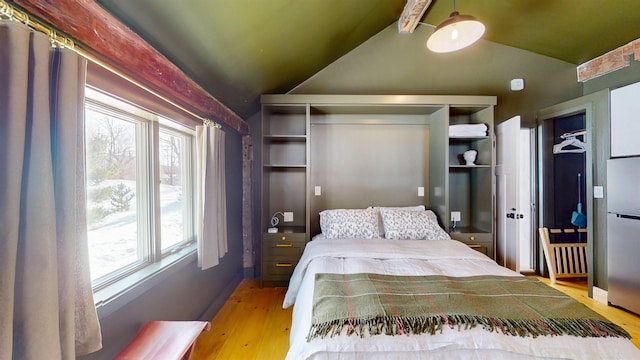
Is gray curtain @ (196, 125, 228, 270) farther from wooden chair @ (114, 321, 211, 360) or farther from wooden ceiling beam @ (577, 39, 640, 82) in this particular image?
wooden ceiling beam @ (577, 39, 640, 82)

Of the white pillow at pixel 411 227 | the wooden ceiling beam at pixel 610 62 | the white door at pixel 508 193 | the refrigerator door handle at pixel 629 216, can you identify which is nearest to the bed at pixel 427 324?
the white pillow at pixel 411 227

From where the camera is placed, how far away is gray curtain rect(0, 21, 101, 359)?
2.20 feet

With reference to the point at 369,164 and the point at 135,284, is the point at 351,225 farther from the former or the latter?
the point at 135,284

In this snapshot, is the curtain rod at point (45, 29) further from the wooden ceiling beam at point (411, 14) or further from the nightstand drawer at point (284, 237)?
the wooden ceiling beam at point (411, 14)

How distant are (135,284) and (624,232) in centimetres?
384

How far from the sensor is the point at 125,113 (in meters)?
1.46

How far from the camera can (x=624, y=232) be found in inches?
88.4

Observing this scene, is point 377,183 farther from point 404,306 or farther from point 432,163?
point 404,306

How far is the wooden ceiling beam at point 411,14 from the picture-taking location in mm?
2295

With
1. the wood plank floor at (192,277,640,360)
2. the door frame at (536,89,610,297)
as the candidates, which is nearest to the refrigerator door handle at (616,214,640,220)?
the door frame at (536,89,610,297)

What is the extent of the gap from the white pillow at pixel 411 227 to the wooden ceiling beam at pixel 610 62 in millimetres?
2416

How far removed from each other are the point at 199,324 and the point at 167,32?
1610 mm

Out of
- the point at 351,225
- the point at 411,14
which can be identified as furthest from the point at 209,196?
the point at 411,14

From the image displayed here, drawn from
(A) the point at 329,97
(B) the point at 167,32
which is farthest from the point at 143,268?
(A) the point at 329,97
